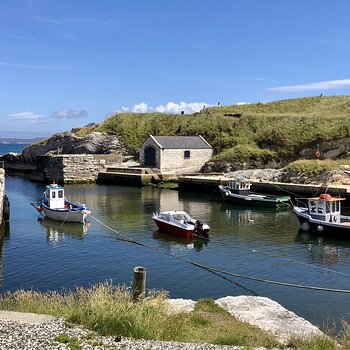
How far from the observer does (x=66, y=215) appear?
33406 millimetres

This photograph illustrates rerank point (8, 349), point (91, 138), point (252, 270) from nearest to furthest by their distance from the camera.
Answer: point (8, 349), point (252, 270), point (91, 138)

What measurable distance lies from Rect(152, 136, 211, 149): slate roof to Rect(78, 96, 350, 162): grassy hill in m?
2.16

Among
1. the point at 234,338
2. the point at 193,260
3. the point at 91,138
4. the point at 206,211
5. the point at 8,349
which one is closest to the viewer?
the point at 8,349

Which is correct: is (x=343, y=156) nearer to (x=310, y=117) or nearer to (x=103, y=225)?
(x=310, y=117)

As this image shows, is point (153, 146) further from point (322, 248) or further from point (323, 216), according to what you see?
point (322, 248)

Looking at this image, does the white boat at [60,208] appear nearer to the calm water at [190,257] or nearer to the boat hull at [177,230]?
the calm water at [190,257]

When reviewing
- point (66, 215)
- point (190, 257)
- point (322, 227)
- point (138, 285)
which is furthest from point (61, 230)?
point (138, 285)

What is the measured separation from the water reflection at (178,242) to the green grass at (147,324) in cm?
1334

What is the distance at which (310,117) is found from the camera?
66.5m

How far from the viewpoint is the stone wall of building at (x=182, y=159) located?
63.5 metres

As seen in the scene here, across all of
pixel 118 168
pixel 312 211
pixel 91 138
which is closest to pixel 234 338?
pixel 312 211

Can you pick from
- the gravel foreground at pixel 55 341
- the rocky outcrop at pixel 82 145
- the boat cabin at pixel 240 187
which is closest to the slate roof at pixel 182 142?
the rocky outcrop at pixel 82 145

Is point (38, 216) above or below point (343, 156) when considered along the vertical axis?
below

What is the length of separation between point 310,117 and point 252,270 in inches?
1927
